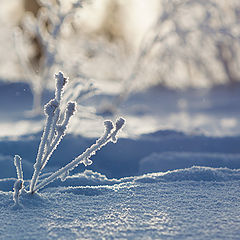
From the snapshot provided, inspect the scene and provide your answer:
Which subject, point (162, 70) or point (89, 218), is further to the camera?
point (162, 70)

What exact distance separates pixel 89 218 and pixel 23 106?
544cm

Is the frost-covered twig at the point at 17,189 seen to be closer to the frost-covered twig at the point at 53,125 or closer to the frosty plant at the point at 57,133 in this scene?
the frosty plant at the point at 57,133

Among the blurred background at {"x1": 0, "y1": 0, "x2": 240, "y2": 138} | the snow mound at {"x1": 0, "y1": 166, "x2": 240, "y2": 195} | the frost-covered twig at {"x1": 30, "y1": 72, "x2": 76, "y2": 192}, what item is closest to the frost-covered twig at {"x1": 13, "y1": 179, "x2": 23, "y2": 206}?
the frost-covered twig at {"x1": 30, "y1": 72, "x2": 76, "y2": 192}

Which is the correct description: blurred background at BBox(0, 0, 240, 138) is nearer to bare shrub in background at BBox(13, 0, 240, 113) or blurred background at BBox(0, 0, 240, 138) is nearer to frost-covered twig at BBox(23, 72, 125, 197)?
bare shrub in background at BBox(13, 0, 240, 113)

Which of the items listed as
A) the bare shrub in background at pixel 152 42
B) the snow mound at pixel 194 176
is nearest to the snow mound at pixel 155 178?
the snow mound at pixel 194 176

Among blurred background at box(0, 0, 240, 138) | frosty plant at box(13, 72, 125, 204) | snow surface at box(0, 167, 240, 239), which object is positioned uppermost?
blurred background at box(0, 0, 240, 138)

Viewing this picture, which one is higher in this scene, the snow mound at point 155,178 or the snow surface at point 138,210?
the snow mound at point 155,178

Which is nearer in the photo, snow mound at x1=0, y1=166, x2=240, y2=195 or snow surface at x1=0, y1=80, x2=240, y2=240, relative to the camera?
snow surface at x1=0, y1=80, x2=240, y2=240

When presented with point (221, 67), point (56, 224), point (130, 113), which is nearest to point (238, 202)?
point (56, 224)

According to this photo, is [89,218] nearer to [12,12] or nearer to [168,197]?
[168,197]

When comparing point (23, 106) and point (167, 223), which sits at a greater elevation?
point (23, 106)

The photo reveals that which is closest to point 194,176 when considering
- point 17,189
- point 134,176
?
point 134,176

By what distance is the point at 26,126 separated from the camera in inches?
186

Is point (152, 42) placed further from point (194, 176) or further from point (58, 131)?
point (58, 131)
